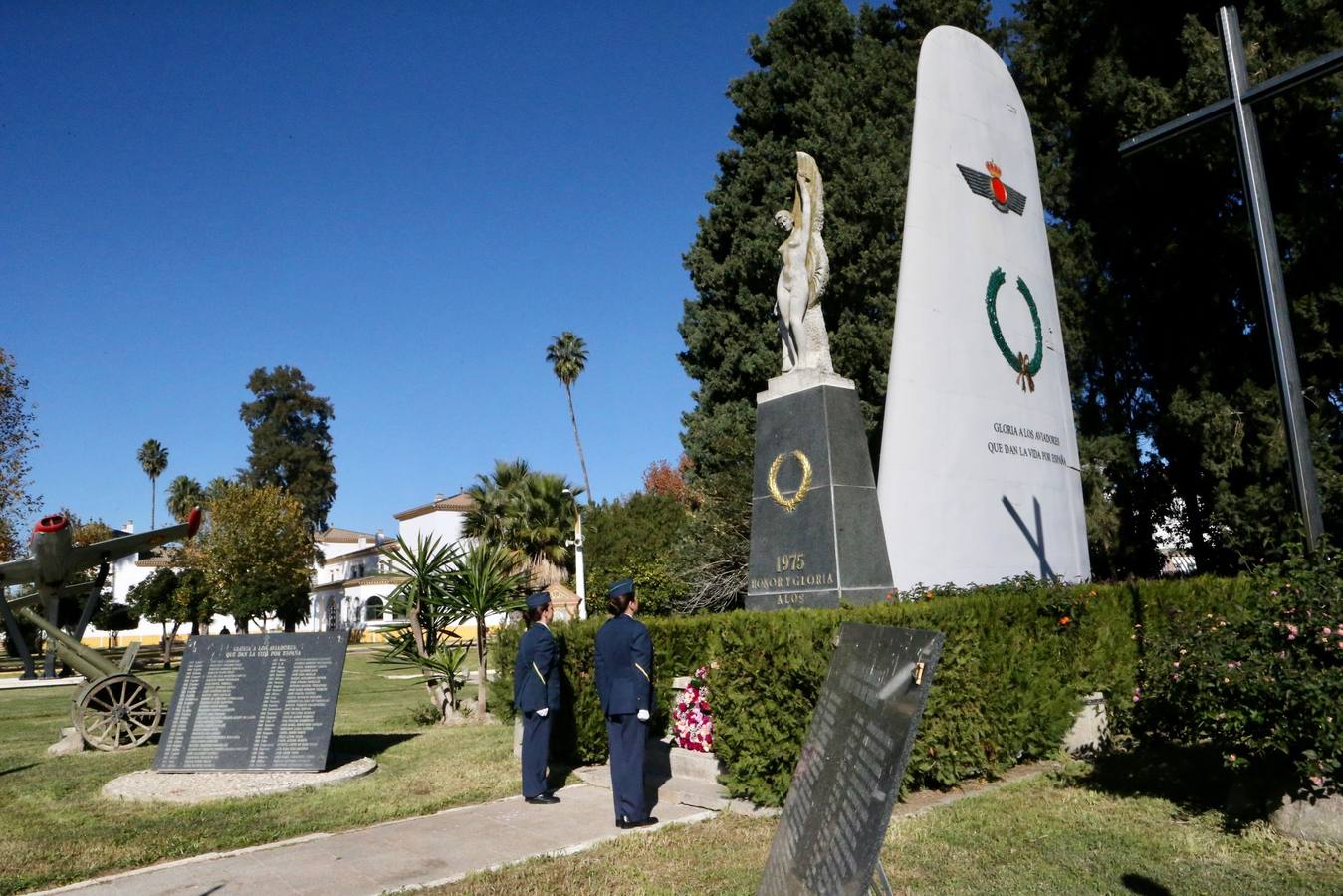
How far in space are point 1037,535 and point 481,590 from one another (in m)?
8.26

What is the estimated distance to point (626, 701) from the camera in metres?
6.76

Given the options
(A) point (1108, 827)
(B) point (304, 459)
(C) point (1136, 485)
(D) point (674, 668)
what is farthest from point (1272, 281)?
(B) point (304, 459)

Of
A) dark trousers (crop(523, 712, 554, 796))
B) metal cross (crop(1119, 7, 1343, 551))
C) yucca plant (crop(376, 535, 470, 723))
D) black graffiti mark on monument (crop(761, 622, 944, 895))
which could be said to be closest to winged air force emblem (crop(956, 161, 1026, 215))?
metal cross (crop(1119, 7, 1343, 551))

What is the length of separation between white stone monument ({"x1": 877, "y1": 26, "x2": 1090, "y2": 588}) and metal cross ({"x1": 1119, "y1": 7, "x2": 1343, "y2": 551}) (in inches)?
248

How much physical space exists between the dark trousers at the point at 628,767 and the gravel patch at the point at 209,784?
3.29 meters

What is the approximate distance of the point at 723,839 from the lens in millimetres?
5965

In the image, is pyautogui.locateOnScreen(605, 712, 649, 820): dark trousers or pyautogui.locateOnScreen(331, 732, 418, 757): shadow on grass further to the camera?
pyautogui.locateOnScreen(331, 732, 418, 757): shadow on grass

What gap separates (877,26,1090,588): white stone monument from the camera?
41.6 ft

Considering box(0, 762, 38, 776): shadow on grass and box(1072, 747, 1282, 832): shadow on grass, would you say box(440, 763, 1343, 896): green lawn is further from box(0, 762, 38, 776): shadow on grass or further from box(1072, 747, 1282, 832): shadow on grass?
box(0, 762, 38, 776): shadow on grass

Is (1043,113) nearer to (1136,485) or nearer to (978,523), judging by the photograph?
(1136,485)

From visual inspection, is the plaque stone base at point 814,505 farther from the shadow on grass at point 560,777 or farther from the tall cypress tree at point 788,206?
the tall cypress tree at point 788,206

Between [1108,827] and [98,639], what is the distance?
71359mm

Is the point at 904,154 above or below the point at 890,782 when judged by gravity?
above

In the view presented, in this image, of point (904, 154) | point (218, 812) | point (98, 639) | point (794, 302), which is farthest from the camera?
point (98, 639)
